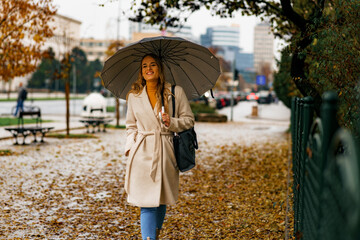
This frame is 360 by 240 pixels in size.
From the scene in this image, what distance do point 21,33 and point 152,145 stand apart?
Answer: 8.62m

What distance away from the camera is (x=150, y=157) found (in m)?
4.27

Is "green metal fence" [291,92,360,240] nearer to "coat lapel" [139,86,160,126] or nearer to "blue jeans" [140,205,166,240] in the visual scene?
"coat lapel" [139,86,160,126]

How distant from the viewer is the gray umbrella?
480 cm

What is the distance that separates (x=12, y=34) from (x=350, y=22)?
348 inches

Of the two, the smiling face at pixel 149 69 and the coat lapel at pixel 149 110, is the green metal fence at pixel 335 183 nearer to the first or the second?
the coat lapel at pixel 149 110

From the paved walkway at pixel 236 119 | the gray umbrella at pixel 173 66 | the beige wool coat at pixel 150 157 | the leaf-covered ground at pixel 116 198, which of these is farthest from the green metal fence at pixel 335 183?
the paved walkway at pixel 236 119

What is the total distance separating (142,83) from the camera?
4.49m

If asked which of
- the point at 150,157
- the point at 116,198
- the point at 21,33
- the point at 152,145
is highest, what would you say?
the point at 21,33

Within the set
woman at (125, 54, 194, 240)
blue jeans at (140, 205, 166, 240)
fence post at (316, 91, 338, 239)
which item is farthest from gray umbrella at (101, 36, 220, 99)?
fence post at (316, 91, 338, 239)

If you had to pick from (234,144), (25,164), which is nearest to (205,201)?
(25,164)

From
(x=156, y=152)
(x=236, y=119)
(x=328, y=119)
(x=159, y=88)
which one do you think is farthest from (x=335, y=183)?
(x=236, y=119)

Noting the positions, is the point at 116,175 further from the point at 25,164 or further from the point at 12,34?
the point at 12,34

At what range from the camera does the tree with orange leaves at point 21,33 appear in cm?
1161

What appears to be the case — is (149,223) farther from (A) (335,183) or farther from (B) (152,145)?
(A) (335,183)
